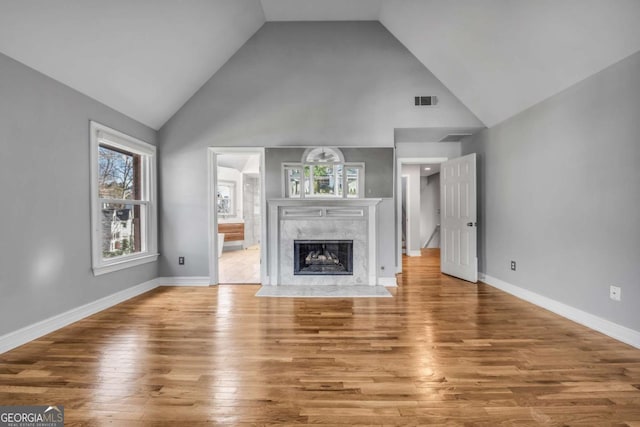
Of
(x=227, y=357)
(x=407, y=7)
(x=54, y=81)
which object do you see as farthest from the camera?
(x=407, y=7)

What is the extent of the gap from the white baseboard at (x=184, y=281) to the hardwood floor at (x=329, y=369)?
1.01 m

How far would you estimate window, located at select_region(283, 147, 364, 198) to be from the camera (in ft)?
13.4

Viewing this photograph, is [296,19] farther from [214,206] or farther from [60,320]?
[60,320]

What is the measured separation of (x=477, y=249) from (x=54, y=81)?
5.76 metres

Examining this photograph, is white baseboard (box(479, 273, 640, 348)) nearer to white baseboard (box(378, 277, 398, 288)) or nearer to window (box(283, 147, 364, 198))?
white baseboard (box(378, 277, 398, 288))

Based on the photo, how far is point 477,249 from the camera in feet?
14.5

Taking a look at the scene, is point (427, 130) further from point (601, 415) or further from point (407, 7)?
point (601, 415)

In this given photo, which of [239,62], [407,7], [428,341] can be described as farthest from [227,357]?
[407,7]

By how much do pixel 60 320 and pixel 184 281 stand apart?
62.2 inches

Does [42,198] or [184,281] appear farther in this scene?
[184,281]

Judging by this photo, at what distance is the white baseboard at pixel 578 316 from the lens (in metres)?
2.32

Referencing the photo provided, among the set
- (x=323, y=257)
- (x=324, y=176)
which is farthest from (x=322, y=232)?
(x=324, y=176)

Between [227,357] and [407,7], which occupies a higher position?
[407,7]

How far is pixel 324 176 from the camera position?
13.4 ft
